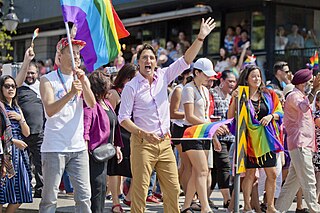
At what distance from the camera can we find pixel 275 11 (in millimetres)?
18047

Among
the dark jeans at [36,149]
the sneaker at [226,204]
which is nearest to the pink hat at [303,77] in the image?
the sneaker at [226,204]

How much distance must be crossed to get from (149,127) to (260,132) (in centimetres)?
213

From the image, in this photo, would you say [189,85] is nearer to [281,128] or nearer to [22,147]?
[281,128]

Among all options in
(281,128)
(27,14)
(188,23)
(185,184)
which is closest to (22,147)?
(185,184)

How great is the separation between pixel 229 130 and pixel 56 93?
2.98m

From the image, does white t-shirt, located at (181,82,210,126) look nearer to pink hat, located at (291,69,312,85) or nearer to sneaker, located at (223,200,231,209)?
pink hat, located at (291,69,312,85)

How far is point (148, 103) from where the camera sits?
7160mm

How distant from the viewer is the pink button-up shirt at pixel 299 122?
8477 millimetres

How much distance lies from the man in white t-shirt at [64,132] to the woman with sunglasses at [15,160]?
1.81m

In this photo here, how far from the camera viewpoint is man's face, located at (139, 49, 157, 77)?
7.23 m

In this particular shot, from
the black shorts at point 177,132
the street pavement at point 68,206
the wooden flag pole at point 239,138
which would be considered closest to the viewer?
the wooden flag pole at point 239,138

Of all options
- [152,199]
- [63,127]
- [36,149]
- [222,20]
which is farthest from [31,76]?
[222,20]

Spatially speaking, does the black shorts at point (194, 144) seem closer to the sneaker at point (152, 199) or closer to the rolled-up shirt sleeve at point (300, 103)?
the rolled-up shirt sleeve at point (300, 103)

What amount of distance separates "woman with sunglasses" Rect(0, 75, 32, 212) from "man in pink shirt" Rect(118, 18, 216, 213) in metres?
1.93
